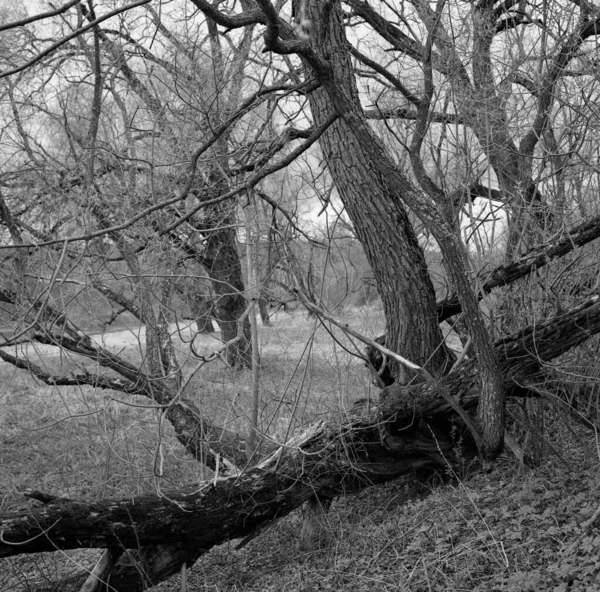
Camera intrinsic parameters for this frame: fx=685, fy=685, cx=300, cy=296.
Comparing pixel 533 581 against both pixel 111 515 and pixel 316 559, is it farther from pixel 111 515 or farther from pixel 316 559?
pixel 111 515

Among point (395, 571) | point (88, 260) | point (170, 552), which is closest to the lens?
point (395, 571)

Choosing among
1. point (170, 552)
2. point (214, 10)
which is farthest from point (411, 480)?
point (214, 10)

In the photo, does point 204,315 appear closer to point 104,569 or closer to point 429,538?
point 104,569

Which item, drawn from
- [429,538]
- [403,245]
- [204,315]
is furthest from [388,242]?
[429,538]

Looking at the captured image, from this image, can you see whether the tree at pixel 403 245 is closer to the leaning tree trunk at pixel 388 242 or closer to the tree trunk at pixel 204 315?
the leaning tree trunk at pixel 388 242

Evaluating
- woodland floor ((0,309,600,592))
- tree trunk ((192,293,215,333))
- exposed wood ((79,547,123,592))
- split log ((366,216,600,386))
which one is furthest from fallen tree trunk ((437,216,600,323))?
exposed wood ((79,547,123,592))

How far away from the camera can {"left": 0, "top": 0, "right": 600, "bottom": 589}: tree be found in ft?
15.6

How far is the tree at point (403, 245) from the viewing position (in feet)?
15.6

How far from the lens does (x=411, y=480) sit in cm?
649

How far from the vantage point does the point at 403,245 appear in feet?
20.1

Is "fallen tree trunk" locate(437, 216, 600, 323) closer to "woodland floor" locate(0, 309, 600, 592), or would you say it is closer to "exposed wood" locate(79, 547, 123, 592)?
"woodland floor" locate(0, 309, 600, 592)

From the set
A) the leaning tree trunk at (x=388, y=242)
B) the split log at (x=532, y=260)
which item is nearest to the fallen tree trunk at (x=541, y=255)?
the split log at (x=532, y=260)

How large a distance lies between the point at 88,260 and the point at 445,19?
16.0 ft

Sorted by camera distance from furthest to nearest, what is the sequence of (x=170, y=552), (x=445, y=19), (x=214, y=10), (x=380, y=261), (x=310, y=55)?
(x=445, y=19)
(x=380, y=261)
(x=170, y=552)
(x=310, y=55)
(x=214, y=10)
